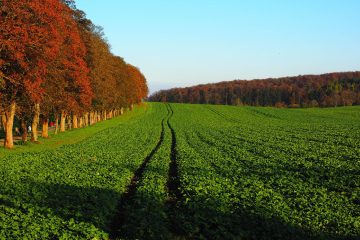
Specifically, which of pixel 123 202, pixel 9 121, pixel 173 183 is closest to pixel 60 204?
pixel 123 202

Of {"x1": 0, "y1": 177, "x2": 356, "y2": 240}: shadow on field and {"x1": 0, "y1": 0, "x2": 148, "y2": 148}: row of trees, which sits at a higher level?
{"x1": 0, "y1": 0, "x2": 148, "y2": 148}: row of trees

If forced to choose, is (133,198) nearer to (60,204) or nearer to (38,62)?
(60,204)

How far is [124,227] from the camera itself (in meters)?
13.9

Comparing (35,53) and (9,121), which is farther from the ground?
(35,53)

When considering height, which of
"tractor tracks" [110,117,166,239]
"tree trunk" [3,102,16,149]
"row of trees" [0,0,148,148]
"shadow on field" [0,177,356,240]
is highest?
"row of trees" [0,0,148,148]

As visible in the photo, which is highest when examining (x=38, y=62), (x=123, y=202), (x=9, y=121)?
(x=38, y=62)

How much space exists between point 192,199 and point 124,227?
180 inches

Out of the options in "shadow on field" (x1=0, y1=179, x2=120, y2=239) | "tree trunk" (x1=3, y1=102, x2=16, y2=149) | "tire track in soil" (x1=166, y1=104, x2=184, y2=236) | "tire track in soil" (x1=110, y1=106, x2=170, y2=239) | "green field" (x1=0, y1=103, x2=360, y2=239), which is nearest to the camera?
"green field" (x1=0, y1=103, x2=360, y2=239)

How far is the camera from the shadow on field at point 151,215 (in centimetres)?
1325

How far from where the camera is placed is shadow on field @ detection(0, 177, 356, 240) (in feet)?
43.5

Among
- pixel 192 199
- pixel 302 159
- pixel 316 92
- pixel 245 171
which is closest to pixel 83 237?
pixel 192 199

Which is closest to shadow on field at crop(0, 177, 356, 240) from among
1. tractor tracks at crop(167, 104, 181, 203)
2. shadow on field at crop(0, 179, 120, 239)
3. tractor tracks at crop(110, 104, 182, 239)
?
shadow on field at crop(0, 179, 120, 239)

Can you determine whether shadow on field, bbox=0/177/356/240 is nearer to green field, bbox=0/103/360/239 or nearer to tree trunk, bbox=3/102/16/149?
green field, bbox=0/103/360/239

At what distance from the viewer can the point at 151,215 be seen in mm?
15266
